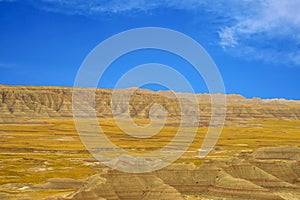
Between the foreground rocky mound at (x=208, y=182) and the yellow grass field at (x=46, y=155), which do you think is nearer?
the foreground rocky mound at (x=208, y=182)

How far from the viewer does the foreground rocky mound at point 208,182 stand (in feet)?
172

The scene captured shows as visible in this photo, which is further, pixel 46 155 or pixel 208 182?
pixel 46 155

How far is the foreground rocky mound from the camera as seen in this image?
5244 centimetres

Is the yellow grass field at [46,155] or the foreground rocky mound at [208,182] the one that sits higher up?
the yellow grass field at [46,155]

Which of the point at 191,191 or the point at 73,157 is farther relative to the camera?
the point at 73,157

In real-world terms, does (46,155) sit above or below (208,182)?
above

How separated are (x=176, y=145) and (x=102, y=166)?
61472mm

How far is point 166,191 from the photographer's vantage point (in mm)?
52469

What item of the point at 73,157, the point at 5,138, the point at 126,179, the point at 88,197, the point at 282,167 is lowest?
the point at 88,197

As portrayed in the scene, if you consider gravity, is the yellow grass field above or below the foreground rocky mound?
above

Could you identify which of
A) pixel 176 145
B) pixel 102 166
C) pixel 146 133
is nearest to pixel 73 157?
pixel 102 166

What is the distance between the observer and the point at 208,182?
6291 centimetres

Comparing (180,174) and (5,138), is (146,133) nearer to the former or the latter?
(5,138)

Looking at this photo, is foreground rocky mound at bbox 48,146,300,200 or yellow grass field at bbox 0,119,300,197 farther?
yellow grass field at bbox 0,119,300,197
